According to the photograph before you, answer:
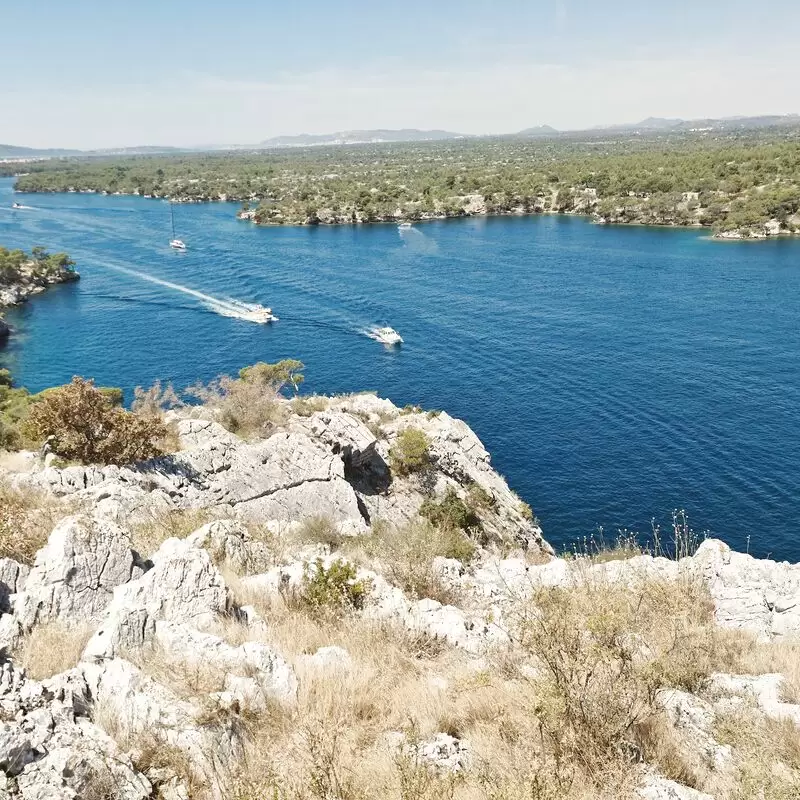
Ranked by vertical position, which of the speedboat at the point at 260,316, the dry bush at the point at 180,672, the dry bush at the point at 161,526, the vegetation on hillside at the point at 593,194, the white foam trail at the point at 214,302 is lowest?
the speedboat at the point at 260,316

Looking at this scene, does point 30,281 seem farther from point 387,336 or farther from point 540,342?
point 540,342

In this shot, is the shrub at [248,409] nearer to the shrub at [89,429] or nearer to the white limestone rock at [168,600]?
the shrub at [89,429]

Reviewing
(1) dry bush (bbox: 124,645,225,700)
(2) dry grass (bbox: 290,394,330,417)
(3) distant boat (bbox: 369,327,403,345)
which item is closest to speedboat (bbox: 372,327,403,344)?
(3) distant boat (bbox: 369,327,403,345)

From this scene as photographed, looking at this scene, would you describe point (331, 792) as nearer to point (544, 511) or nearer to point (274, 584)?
point (274, 584)

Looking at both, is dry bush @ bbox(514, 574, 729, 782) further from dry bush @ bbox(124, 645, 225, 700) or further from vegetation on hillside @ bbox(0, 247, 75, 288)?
vegetation on hillside @ bbox(0, 247, 75, 288)

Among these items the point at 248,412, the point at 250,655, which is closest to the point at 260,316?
the point at 248,412

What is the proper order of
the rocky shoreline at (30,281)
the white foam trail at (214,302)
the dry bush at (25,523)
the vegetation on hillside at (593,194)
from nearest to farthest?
the dry bush at (25,523) → the white foam trail at (214,302) → the rocky shoreline at (30,281) → the vegetation on hillside at (593,194)

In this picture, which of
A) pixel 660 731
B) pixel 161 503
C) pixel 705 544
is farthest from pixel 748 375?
pixel 660 731

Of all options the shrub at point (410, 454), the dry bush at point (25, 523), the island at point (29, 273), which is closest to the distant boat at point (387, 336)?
the shrub at point (410, 454)
